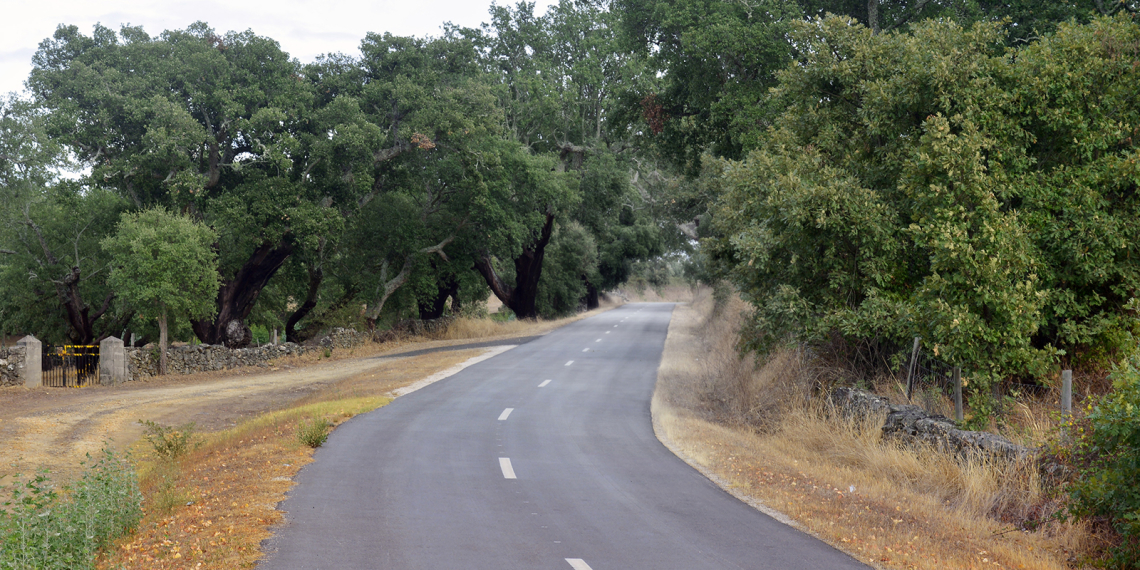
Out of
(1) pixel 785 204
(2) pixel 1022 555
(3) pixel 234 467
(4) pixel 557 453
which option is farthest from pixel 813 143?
(3) pixel 234 467

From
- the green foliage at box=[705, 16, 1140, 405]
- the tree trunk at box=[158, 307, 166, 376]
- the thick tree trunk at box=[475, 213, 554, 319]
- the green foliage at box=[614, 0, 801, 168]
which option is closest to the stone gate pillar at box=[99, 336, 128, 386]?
the tree trunk at box=[158, 307, 166, 376]

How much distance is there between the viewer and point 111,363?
26.2 metres

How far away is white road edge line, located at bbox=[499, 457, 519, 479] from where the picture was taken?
33.6ft

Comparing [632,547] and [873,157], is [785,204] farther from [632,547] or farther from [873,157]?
[632,547]

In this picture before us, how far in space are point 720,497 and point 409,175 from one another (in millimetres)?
27239

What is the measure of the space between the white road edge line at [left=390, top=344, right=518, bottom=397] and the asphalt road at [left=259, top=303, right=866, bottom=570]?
251 centimetres

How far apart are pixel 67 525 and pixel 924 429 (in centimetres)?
1087

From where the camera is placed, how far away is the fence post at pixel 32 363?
2383 centimetres

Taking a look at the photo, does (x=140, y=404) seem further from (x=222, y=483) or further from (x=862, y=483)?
(x=862, y=483)

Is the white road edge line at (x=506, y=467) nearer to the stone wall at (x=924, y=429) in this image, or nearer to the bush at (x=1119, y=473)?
the stone wall at (x=924, y=429)

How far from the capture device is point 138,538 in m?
7.01

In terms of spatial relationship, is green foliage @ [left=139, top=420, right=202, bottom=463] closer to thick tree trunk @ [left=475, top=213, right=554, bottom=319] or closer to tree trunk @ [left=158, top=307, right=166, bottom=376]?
tree trunk @ [left=158, top=307, right=166, bottom=376]

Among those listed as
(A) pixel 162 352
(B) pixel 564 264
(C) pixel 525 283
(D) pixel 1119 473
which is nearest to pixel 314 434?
(D) pixel 1119 473

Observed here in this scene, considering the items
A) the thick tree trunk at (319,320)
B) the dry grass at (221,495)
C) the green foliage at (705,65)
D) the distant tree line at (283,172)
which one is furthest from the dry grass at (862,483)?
the thick tree trunk at (319,320)
